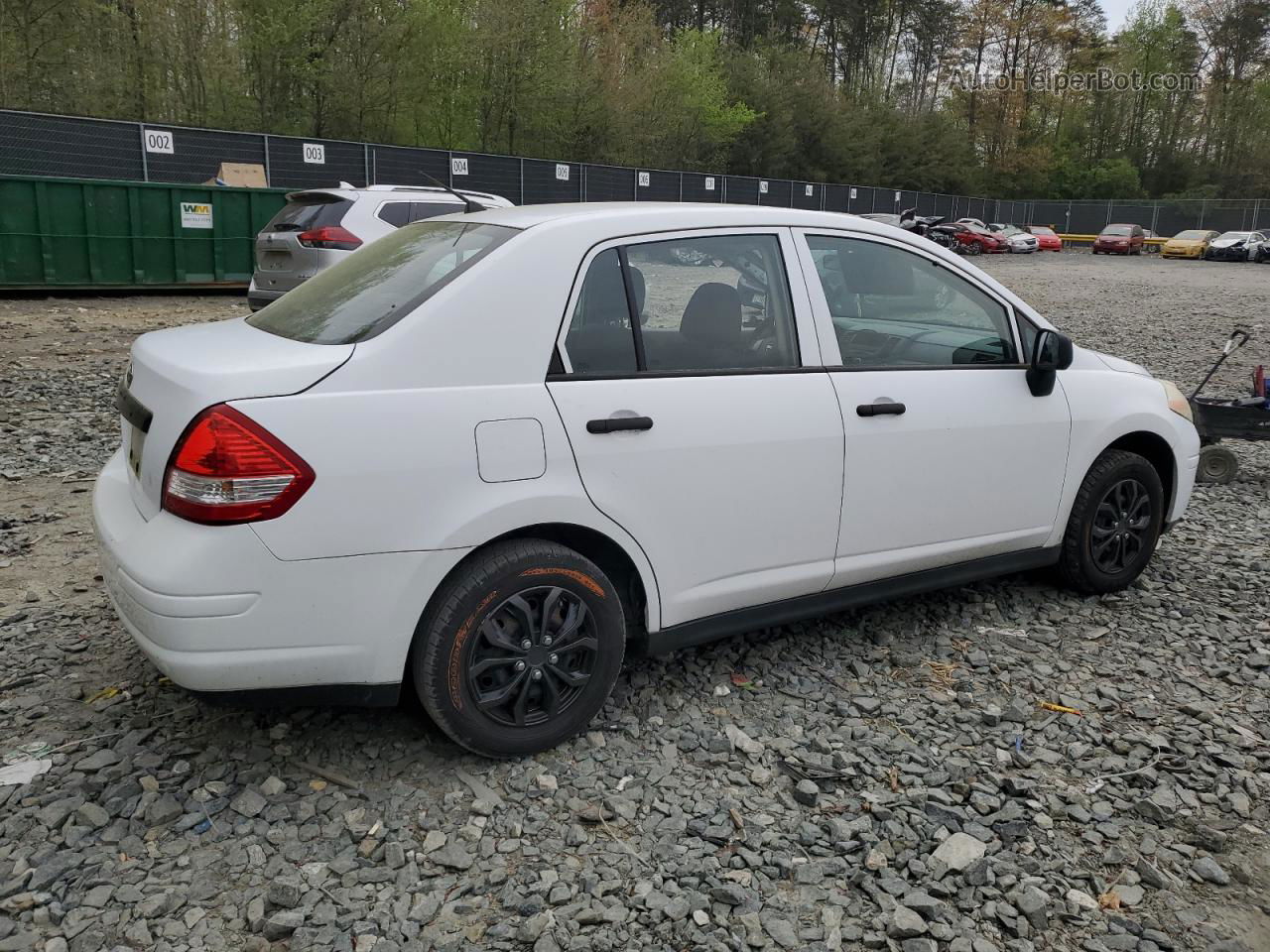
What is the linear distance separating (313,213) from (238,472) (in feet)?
35.7

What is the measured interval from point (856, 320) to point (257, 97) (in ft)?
96.0

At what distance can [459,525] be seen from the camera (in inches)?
115

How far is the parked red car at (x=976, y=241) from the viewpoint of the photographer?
43562 mm

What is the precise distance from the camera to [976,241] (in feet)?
144

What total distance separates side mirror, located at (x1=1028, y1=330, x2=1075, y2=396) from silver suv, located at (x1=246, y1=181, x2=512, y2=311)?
9159 mm

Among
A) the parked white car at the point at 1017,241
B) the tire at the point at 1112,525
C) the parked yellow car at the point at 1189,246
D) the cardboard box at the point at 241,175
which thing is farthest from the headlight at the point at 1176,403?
the parked yellow car at the point at 1189,246

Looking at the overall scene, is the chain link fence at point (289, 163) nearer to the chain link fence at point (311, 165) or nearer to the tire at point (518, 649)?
the chain link fence at point (311, 165)

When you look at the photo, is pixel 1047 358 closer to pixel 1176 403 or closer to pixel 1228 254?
pixel 1176 403

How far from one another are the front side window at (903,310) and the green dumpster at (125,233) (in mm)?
14383

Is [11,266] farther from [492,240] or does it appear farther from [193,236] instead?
[492,240]

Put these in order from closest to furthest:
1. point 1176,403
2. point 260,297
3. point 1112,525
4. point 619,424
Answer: point 619,424 < point 1112,525 < point 1176,403 < point 260,297

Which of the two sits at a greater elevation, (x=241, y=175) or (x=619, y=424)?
(x=241, y=175)

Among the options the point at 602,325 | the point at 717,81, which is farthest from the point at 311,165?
the point at 717,81

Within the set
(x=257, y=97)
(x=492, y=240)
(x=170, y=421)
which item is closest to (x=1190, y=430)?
(x=492, y=240)
